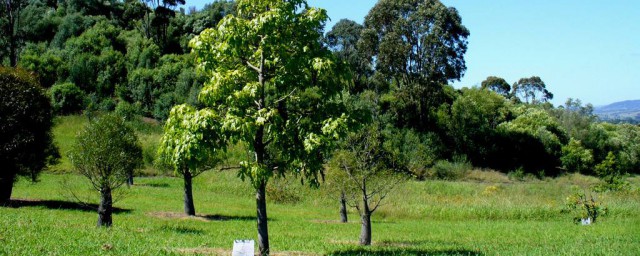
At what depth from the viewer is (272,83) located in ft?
43.2

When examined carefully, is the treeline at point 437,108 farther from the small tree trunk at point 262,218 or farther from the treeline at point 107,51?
the small tree trunk at point 262,218

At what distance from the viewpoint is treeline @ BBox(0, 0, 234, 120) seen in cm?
6712

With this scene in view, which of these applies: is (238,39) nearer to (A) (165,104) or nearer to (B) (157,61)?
(A) (165,104)

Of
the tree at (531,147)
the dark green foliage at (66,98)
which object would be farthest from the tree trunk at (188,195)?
the tree at (531,147)

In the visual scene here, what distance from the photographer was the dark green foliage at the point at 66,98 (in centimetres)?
6500

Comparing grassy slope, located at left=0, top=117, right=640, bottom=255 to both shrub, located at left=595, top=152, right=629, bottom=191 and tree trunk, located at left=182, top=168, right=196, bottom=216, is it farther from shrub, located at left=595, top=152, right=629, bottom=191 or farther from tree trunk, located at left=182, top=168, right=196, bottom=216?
tree trunk, located at left=182, top=168, right=196, bottom=216

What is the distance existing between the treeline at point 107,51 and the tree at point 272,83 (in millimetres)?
46395

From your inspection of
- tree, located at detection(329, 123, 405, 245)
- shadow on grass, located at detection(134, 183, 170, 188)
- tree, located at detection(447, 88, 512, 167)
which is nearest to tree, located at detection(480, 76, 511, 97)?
tree, located at detection(447, 88, 512, 167)

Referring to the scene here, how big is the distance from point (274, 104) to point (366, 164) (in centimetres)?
855

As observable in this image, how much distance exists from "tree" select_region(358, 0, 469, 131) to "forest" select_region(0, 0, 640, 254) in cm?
16

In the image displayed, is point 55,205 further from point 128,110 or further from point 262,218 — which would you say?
point 128,110

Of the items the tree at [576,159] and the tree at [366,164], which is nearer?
the tree at [366,164]

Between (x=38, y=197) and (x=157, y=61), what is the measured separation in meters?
48.5

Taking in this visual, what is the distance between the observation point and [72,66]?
7425 centimetres
